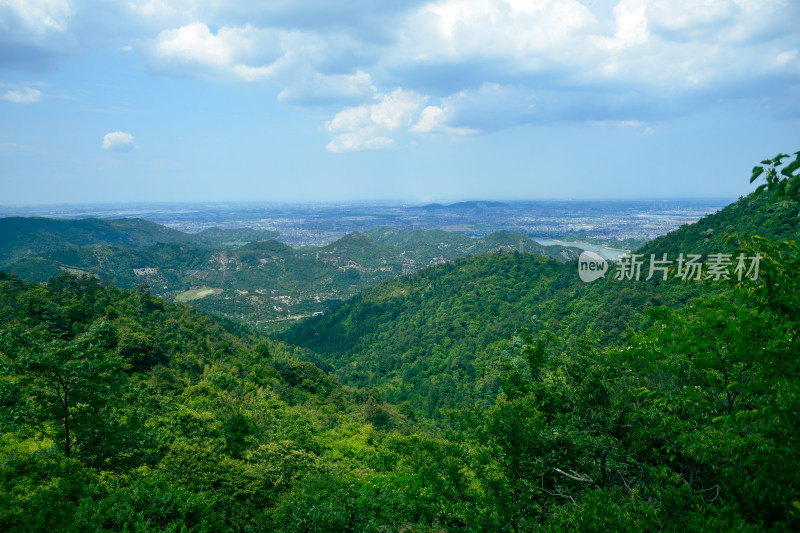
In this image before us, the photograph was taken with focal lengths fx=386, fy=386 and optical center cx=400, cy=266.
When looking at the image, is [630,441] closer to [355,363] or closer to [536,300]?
[536,300]

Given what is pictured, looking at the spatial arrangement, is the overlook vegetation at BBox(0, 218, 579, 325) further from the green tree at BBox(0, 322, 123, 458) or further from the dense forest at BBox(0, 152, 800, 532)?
the green tree at BBox(0, 322, 123, 458)

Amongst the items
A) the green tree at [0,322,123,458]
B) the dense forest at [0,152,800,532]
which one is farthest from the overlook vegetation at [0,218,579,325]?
the green tree at [0,322,123,458]

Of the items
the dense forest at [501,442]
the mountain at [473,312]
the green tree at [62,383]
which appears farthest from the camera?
the mountain at [473,312]

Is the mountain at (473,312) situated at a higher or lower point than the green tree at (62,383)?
lower

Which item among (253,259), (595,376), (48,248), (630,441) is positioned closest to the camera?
(630,441)

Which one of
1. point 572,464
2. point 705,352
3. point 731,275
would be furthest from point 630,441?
point 731,275

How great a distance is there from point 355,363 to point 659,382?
7840 cm

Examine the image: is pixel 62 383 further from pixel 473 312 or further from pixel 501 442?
pixel 473 312

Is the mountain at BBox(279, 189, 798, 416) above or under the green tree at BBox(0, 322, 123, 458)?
under

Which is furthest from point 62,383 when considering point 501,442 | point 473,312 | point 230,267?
point 230,267

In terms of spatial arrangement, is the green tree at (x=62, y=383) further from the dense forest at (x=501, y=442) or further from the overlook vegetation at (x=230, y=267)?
the overlook vegetation at (x=230, y=267)

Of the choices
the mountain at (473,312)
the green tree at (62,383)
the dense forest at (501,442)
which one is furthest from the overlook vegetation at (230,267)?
the green tree at (62,383)

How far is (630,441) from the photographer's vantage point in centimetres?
872

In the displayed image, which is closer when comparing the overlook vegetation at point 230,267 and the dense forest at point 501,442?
the dense forest at point 501,442
